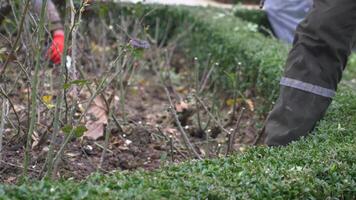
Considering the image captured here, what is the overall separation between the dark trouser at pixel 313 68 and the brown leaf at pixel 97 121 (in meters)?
1.16

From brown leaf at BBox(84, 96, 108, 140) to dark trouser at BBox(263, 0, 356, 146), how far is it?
1.16 m

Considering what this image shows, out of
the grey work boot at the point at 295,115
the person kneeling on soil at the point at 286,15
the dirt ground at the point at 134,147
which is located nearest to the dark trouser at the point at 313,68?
the grey work boot at the point at 295,115

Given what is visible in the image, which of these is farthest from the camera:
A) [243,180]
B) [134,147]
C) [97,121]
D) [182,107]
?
[182,107]

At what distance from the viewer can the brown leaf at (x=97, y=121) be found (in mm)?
4273

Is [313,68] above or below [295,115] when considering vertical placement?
above

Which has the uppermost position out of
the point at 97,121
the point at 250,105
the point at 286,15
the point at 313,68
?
the point at 313,68

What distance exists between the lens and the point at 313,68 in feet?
11.5

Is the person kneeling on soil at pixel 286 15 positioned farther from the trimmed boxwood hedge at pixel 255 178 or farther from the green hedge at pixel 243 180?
the green hedge at pixel 243 180

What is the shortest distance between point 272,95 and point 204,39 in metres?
2.38

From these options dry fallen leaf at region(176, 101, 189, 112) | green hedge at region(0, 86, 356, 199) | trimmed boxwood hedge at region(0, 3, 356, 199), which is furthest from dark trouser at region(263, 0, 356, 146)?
dry fallen leaf at region(176, 101, 189, 112)

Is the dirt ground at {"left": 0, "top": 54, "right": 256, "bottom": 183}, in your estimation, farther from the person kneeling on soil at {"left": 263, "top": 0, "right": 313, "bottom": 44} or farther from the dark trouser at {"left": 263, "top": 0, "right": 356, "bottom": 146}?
the person kneeling on soil at {"left": 263, "top": 0, "right": 313, "bottom": 44}

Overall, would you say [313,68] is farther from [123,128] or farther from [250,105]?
[250,105]

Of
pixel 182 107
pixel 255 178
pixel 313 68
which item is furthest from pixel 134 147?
pixel 255 178

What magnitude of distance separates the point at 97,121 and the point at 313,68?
1510 millimetres
